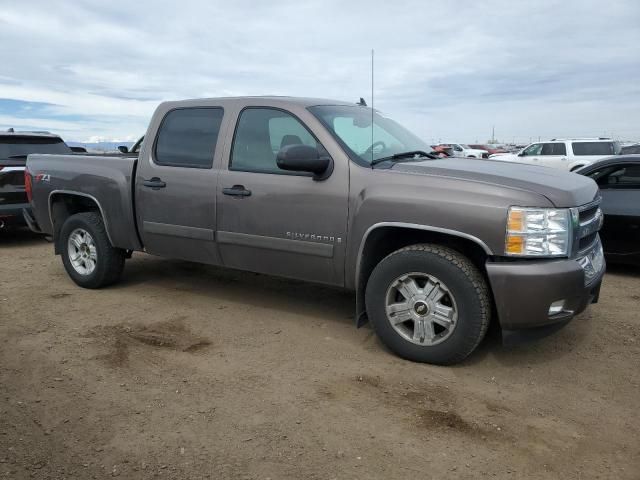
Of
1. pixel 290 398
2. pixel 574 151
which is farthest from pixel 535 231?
pixel 574 151

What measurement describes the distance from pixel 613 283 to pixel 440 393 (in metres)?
3.49

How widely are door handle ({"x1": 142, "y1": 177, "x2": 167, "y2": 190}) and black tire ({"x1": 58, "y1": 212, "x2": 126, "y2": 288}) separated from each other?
35.5 inches

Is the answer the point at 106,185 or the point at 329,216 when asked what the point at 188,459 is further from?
the point at 106,185

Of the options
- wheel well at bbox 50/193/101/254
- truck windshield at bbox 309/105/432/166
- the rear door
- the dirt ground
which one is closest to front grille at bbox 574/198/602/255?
the dirt ground

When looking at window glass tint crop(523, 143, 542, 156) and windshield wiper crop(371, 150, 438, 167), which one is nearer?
windshield wiper crop(371, 150, 438, 167)

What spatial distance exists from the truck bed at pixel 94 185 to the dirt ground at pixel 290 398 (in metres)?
0.77

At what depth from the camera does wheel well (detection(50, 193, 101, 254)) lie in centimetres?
595

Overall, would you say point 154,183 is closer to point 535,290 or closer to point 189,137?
point 189,137

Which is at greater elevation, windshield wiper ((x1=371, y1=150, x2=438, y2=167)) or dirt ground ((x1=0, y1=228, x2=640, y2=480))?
windshield wiper ((x1=371, y1=150, x2=438, y2=167))

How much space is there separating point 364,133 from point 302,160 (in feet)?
2.83

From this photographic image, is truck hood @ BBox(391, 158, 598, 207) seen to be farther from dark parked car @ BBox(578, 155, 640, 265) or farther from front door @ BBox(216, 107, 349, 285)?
dark parked car @ BBox(578, 155, 640, 265)

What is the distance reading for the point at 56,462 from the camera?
273 centimetres

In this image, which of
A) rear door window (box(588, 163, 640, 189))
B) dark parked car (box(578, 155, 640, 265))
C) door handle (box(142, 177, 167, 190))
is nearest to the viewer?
door handle (box(142, 177, 167, 190))

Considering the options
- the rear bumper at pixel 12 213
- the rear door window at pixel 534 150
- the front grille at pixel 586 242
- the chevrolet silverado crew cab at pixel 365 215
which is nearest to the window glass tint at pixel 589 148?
the rear door window at pixel 534 150
